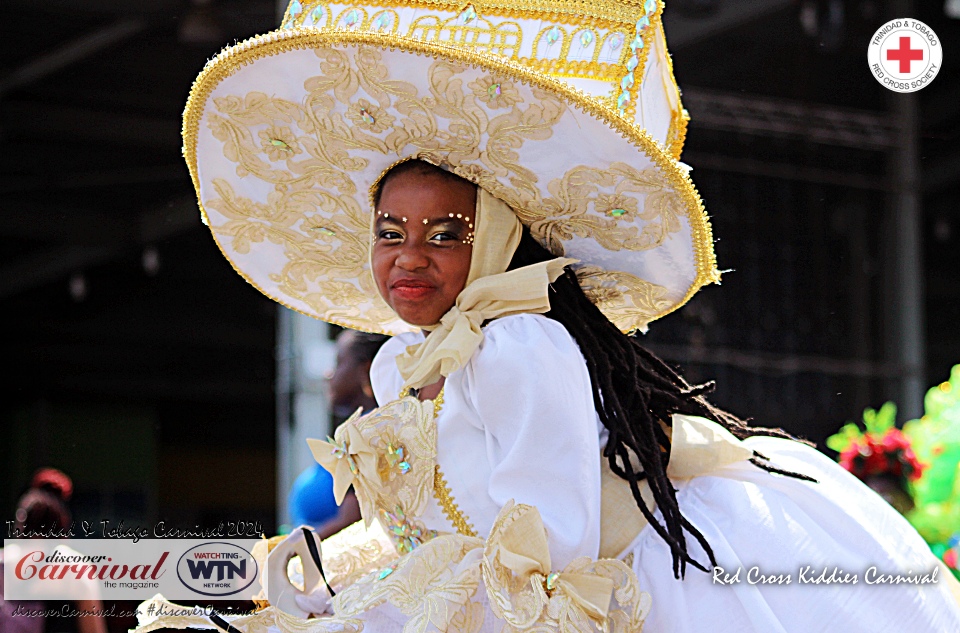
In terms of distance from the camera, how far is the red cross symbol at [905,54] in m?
Result: 4.20

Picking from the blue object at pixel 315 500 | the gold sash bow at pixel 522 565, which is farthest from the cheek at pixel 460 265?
the blue object at pixel 315 500

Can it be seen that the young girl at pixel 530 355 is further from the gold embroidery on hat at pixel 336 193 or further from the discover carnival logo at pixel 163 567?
the discover carnival logo at pixel 163 567

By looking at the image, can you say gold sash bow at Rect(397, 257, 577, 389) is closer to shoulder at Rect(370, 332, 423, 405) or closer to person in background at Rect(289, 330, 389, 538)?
shoulder at Rect(370, 332, 423, 405)

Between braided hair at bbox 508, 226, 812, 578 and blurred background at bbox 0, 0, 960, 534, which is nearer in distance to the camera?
braided hair at bbox 508, 226, 812, 578

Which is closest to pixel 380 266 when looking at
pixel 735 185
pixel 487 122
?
pixel 487 122

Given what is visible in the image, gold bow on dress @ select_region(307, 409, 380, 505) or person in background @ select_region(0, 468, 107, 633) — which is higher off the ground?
gold bow on dress @ select_region(307, 409, 380, 505)

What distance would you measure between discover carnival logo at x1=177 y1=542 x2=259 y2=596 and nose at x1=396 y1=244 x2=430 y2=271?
26.9 inches

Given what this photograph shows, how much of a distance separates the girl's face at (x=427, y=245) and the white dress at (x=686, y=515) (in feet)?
0.55

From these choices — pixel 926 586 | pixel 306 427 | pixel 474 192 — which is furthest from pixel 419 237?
pixel 306 427

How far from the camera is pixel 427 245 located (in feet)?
7.74

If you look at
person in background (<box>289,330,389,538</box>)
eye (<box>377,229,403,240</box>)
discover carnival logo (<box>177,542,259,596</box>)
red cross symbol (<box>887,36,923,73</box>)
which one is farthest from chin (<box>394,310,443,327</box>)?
red cross symbol (<box>887,36,923,73</box>)

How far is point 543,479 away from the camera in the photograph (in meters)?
2.09

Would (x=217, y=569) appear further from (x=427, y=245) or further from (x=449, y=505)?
(x=427, y=245)

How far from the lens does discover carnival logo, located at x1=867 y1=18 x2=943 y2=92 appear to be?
4117 millimetres
